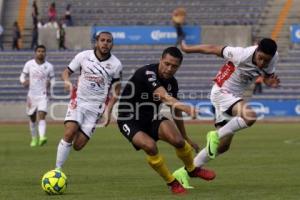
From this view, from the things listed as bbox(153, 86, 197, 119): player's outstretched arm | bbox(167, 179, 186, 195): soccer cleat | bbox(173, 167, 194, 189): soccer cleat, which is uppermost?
bbox(153, 86, 197, 119): player's outstretched arm

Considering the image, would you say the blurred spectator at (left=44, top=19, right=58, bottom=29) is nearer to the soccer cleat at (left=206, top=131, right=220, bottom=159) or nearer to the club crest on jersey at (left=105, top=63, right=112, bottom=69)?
the club crest on jersey at (left=105, top=63, right=112, bottom=69)

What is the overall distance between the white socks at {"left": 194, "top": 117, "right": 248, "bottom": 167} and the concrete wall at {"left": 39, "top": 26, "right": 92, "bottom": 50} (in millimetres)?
31527

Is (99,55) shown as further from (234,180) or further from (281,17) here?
(281,17)

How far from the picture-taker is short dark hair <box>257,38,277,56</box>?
12.3 m

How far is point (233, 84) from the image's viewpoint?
43.0ft

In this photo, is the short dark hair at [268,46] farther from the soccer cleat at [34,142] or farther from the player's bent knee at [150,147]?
the soccer cleat at [34,142]

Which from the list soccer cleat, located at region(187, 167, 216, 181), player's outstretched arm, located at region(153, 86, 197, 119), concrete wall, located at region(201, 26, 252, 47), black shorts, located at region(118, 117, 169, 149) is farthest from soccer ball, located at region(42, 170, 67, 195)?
concrete wall, located at region(201, 26, 252, 47)

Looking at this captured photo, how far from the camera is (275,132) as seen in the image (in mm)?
29000

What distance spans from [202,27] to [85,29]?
5.97m

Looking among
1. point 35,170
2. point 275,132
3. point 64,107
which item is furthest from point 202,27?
point 35,170

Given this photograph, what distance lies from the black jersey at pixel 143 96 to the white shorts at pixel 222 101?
3.90 ft

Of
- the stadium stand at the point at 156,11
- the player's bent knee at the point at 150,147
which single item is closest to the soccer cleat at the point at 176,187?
the player's bent knee at the point at 150,147

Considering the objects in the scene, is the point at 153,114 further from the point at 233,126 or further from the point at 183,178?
the point at 233,126

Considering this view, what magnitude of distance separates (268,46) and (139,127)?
7.08 feet
